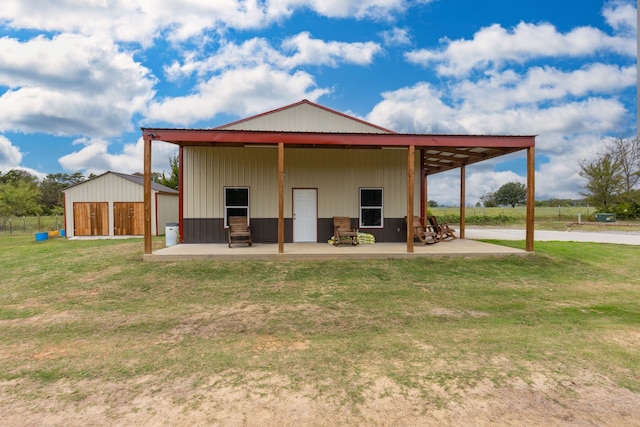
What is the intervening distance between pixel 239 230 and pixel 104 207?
10.6 m

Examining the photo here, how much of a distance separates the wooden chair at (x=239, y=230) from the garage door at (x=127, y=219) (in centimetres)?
857

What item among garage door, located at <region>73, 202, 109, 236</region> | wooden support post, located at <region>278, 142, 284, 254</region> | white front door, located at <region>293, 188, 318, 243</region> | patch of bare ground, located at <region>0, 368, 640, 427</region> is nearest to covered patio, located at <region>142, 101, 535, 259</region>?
wooden support post, located at <region>278, 142, 284, 254</region>

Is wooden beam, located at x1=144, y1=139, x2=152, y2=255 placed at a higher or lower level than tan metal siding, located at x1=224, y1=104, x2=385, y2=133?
lower

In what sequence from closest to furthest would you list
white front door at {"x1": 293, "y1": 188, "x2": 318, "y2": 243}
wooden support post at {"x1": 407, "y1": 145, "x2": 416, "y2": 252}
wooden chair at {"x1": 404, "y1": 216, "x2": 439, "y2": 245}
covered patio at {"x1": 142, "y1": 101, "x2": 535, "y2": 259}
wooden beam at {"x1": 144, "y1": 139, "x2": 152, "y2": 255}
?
wooden beam at {"x1": 144, "y1": 139, "x2": 152, "y2": 255} → covered patio at {"x1": 142, "y1": 101, "x2": 535, "y2": 259} → wooden support post at {"x1": 407, "y1": 145, "x2": 416, "y2": 252} → wooden chair at {"x1": 404, "y1": 216, "x2": 439, "y2": 245} → white front door at {"x1": 293, "y1": 188, "x2": 318, "y2": 243}

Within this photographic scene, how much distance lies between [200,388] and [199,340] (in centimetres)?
115

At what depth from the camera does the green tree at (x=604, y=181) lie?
27000mm

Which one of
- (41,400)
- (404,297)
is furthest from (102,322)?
(404,297)

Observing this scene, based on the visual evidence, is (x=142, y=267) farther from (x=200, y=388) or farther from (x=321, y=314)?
(x=200, y=388)

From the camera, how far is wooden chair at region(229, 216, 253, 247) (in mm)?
9695

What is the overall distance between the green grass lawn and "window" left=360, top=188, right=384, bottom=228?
3.14m

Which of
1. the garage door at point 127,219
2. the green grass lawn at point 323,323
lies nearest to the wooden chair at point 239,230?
the green grass lawn at point 323,323

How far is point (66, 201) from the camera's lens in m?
16.4

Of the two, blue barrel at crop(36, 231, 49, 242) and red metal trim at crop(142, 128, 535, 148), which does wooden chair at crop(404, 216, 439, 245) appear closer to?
red metal trim at crop(142, 128, 535, 148)

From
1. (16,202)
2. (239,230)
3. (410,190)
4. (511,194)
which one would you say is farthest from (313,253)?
(511,194)
